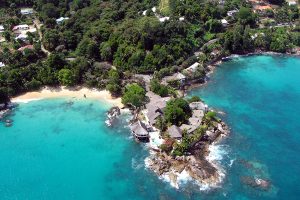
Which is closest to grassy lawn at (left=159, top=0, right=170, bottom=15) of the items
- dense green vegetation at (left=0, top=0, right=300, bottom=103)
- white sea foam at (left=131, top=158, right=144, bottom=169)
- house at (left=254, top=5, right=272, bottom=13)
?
dense green vegetation at (left=0, top=0, right=300, bottom=103)

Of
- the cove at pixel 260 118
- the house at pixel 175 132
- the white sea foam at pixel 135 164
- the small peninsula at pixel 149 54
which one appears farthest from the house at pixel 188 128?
the white sea foam at pixel 135 164

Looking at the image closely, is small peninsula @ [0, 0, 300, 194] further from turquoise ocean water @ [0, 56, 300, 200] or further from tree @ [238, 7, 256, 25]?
turquoise ocean water @ [0, 56, 300, 200]

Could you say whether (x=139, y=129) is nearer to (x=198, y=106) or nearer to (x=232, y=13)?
(x=198, y=106)

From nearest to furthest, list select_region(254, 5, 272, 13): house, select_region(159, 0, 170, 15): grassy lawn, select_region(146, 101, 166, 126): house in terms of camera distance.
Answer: select_region(146, 101, 166, 126): house, select_region(159, 0, 170, 15): grassy lawn, select_region(254, 5, 272, 13): house

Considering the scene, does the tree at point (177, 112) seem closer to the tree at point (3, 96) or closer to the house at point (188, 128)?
the house at point (188, 128)

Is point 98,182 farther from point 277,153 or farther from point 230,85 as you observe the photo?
point 230,85

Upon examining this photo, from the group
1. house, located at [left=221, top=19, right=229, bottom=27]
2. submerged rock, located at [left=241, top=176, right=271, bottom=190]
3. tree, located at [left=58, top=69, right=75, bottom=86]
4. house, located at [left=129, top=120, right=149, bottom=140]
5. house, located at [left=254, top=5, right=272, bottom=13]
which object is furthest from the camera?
house, located at [left=254, top=5, right=272, bottom=13]

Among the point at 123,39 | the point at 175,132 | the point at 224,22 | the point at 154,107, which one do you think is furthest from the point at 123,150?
the point at 224,22

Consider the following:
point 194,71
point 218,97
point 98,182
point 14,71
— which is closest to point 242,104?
point 218,97
